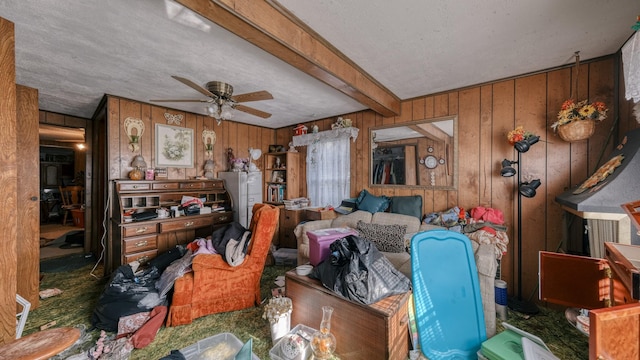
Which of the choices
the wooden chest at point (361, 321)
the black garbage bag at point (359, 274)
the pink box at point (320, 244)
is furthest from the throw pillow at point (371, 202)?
the wooden chest at point (361, 321)

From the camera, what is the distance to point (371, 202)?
327 cm

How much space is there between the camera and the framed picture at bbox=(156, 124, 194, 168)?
3.45m

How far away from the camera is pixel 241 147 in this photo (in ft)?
14.6

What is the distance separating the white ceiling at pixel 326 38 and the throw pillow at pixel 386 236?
1732 millimetres

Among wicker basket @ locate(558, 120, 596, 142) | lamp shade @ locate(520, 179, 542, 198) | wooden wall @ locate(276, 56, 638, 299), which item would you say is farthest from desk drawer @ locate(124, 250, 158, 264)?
wicker basket @ locate(558, 120, 596, 142)

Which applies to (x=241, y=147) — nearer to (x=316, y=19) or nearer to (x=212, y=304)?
(x=212, y=304)

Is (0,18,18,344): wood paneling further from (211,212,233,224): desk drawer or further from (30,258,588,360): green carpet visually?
(211,212,233,224): desk drawer

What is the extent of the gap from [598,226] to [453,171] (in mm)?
1352

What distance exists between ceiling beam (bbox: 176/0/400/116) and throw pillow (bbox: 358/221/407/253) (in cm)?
156

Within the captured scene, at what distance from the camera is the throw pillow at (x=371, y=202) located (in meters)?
3.18

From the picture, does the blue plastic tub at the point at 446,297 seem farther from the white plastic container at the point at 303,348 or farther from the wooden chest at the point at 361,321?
the white plastic container at the point at 303,348

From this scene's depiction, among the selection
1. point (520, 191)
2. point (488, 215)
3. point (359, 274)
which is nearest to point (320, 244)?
point (359, 274)

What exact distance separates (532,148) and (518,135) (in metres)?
0.29

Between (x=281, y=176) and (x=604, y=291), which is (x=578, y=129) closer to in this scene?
(x=604, y=291)
